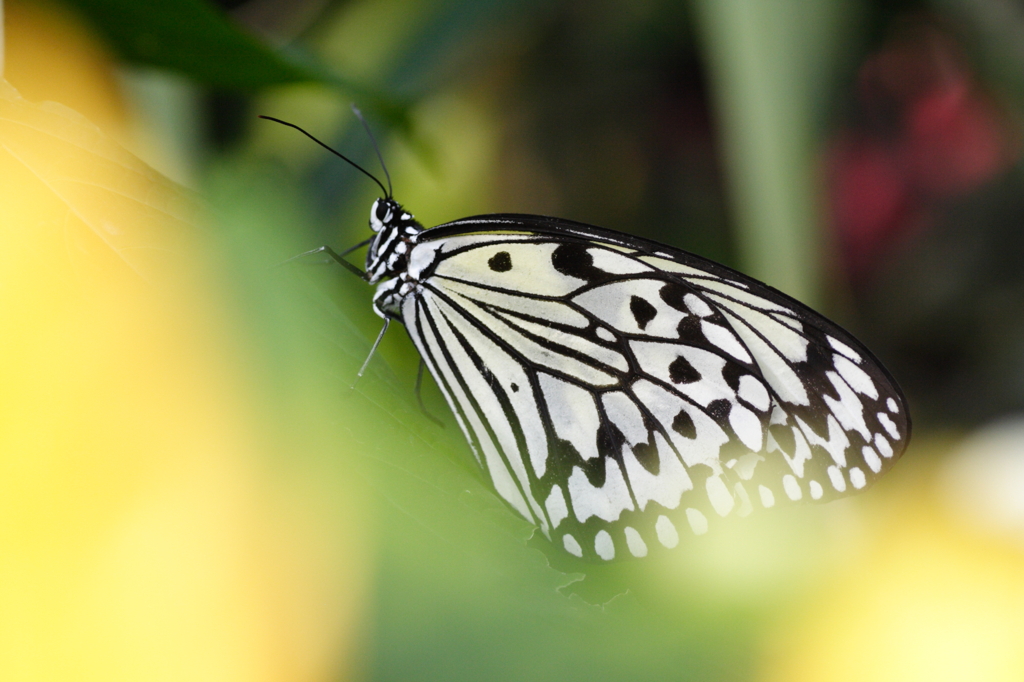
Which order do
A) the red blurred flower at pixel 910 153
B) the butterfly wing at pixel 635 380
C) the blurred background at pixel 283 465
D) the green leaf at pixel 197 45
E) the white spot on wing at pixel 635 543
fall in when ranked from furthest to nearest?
1. the red blurred flower at pixel 910 153
2. the butterfly wing at pixel 635 380
3. the white spot on wing at pixel 635 543
4. the green leaf at pixel 197 45
5. the blurred background at pixel 283 465

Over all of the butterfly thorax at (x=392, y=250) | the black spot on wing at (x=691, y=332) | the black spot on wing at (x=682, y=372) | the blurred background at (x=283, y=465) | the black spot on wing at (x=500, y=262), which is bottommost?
the blurred background at (x=283, y=465)

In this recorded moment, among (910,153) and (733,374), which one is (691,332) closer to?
(733,374)

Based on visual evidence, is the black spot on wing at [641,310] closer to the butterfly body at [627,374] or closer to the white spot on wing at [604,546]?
the butterfly body at [627,374]

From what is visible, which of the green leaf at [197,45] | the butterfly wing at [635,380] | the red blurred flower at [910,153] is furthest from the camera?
the red blurred flower at [910,153]

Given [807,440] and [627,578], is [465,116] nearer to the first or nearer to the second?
[807,440]

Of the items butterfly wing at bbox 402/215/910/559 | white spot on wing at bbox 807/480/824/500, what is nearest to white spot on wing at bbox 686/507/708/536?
butterfly wing at bbox 402/215/910/559

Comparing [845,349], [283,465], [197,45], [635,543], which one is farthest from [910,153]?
[283,465]

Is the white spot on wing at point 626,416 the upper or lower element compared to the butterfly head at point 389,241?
lower

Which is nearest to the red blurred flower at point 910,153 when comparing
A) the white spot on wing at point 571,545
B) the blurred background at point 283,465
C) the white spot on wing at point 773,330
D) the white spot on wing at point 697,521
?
the blurred background at point 283,465
